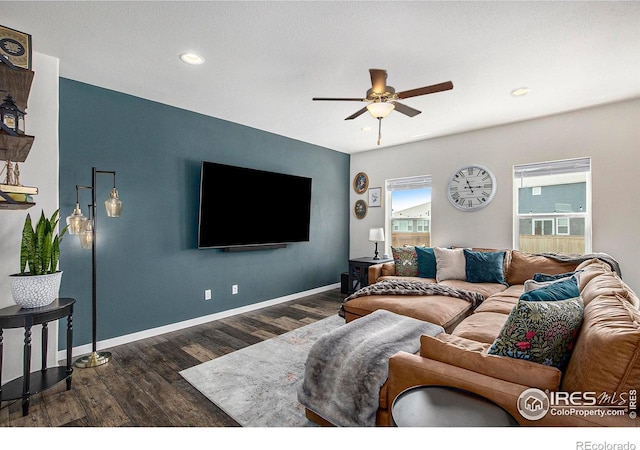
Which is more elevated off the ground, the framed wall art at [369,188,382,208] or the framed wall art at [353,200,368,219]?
the framed wall art at [369,188,382,208]

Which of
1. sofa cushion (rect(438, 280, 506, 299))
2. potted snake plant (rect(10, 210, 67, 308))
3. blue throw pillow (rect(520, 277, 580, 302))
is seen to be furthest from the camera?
sofa cushion (rect(438, 280, 506, 299))

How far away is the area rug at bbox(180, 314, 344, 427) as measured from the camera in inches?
77.6

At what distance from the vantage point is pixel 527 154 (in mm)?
4062

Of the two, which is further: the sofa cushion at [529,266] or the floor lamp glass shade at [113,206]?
the sofa cushion at [529,266]

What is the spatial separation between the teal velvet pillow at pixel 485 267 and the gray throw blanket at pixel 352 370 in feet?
6.65

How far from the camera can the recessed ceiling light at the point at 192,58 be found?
2.46m

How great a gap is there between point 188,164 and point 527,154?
14.0ft

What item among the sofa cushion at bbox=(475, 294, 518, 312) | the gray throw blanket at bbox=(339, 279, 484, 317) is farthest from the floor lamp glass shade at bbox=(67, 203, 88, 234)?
the sofa cushion at bbox=(475, 294, 518, 312)

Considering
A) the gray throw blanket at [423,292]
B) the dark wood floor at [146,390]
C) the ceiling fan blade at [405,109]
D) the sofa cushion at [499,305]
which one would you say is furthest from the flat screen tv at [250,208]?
the sofa cushion at [499,305]

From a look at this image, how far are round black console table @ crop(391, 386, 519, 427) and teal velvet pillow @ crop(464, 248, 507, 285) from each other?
2.91m

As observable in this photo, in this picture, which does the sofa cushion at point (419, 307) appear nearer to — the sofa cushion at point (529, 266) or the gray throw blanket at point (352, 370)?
the gray throw blanket at point (352, 370)

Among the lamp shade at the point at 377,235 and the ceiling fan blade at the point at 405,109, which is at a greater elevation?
the ceiling fan blade at the point at 405,109

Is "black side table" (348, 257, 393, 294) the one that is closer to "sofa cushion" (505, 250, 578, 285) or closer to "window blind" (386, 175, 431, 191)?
"window blind" (386, 175, 431, 191)

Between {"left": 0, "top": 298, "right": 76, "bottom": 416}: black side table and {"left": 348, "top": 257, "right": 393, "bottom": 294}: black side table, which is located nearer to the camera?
{"left": 0, "top": 298, "right": 76, "bottom": 416}: black side table
